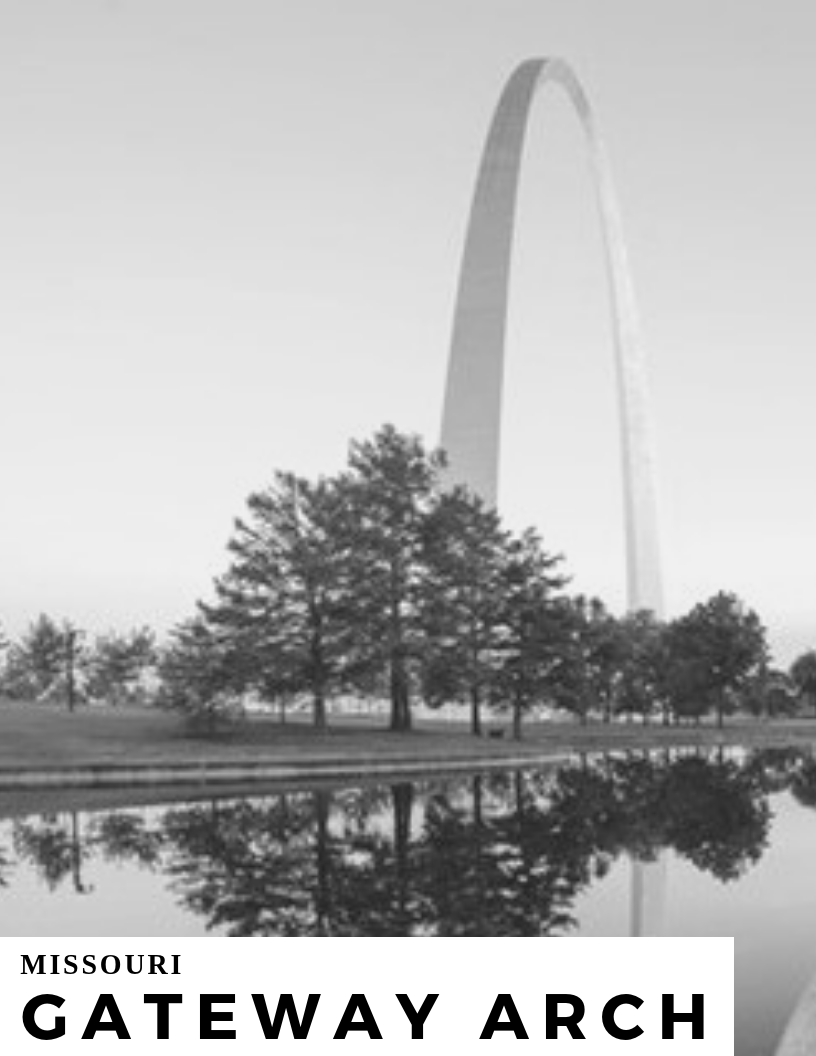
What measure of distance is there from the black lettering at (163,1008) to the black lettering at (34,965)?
706 mm

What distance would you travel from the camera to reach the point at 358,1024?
25.2 feet

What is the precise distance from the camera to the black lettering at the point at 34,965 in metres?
8.31

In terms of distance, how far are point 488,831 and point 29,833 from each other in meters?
8.21

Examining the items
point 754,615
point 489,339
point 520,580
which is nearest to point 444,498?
point 520,580

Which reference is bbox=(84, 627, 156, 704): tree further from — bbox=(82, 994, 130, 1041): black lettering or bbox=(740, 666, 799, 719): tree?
bbox=(82, 994, 130, 1041): black lettering

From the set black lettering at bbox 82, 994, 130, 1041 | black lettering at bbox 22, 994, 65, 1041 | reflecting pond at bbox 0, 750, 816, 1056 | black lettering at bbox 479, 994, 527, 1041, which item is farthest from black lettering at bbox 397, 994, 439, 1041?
reflecting pond at bbox 0, 750, 816, 1056

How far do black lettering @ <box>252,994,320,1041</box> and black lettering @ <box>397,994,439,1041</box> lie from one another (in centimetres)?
47

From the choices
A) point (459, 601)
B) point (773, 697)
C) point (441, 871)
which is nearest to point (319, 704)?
point (459, 601)

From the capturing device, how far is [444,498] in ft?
199

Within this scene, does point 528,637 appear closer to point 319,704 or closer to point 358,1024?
point 319,704

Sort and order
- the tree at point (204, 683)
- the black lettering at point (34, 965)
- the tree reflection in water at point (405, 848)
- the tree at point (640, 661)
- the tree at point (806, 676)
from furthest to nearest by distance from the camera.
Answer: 1. the tree at point (806, 676)
2. the tree at point (640, 661)
3. the tree at point (204, 683)
4. the tree reflection in water at point (405, 848)
5. the black lettering at point (34, 965)

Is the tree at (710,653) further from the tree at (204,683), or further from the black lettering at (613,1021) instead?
the black lettering at (613,1021)

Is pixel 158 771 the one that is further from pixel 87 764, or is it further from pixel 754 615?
pixel 754 615

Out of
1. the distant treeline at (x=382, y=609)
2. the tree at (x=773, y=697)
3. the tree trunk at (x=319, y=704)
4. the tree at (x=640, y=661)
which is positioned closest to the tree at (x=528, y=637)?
the distant treeline at (x=382, y=609)
